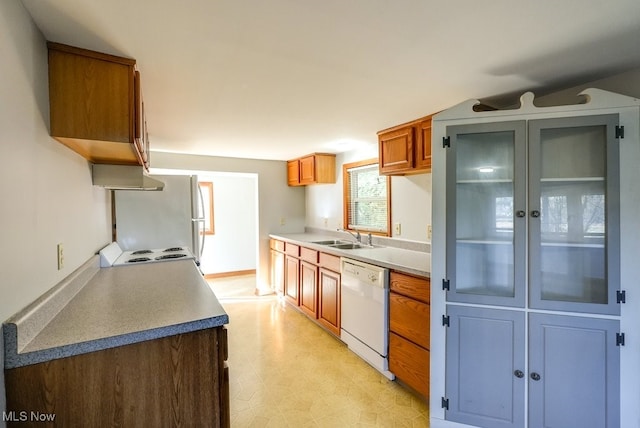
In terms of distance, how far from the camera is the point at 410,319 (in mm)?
2121

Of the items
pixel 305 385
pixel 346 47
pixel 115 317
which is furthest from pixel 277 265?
pixel 346 47

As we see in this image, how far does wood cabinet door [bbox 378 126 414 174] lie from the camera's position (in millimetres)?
2516

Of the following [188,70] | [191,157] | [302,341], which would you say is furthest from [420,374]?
[191,157]

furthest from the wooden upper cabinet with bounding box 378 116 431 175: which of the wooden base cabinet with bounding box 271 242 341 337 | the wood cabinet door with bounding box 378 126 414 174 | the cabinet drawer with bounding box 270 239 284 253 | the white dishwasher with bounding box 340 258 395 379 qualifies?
the cabinet drawer with bounding box 270 239 284 253

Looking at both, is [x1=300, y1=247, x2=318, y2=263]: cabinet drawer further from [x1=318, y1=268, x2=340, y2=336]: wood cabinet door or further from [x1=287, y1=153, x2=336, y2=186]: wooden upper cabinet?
[x1=287, y1=153, x2=336, y2=186]: wooden upper cabinet

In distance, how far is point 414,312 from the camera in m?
2.09

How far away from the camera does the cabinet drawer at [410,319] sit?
79.0 inches

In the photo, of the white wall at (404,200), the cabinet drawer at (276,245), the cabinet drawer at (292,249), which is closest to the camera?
the white wall at (404,200)

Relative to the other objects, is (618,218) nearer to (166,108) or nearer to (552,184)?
(552,184)

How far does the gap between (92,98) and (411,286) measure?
208 centimetres

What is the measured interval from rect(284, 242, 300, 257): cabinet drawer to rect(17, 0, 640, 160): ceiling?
6.29ft

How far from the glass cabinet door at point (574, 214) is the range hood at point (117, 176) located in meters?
2.57

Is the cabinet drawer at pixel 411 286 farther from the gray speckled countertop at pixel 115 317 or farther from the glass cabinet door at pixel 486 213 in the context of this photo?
the gray speckled countertop at pixel 115 317

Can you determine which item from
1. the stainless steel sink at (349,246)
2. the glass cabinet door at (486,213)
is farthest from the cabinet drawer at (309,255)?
the glass cabinet door at (486,213)
